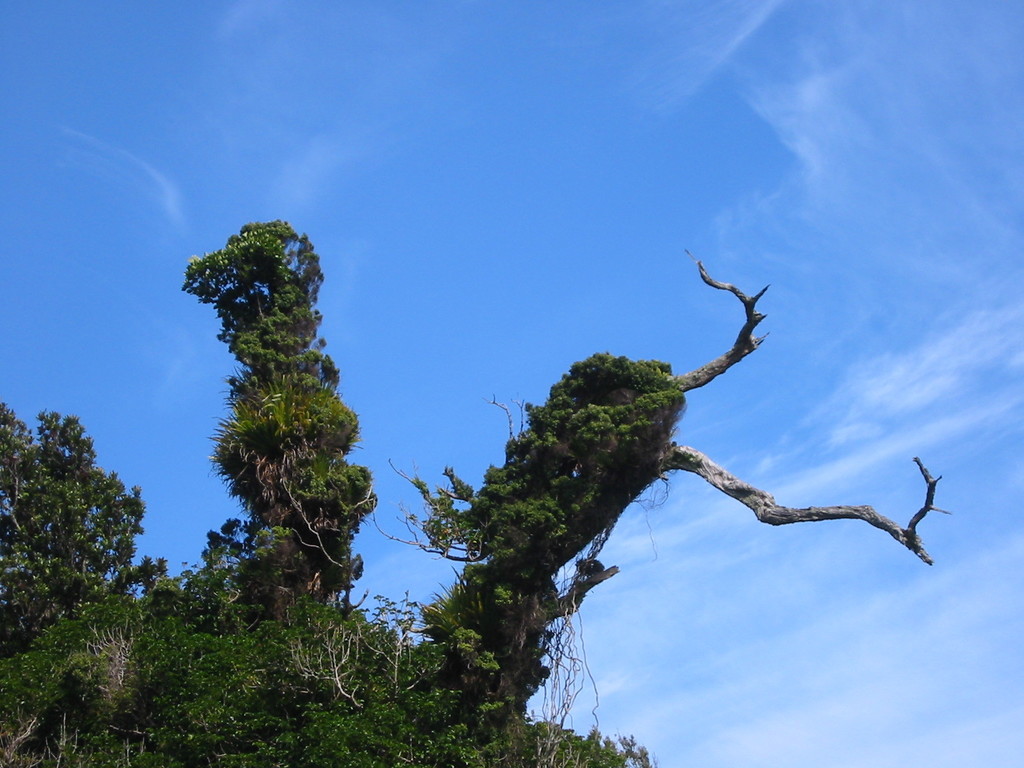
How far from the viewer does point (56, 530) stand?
63.2 ft

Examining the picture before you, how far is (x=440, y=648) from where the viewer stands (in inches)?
625

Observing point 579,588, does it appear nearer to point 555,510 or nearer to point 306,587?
point 555,510

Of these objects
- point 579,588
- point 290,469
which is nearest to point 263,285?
point 290,469

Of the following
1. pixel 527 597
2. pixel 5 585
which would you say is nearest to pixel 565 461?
pixel 527 597

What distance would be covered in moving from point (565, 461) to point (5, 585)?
808cm

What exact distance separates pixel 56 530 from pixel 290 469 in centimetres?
400

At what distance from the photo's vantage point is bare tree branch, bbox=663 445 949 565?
15.8m

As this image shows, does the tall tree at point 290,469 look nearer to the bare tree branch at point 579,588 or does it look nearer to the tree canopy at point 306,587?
the tree canopy at point 306,587

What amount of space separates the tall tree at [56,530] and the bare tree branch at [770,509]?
7.92 meters

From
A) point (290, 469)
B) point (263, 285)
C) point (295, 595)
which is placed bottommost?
point (295, 595)

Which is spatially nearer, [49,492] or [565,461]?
[565,461]

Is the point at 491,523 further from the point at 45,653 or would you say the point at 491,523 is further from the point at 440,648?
the point at 45,653

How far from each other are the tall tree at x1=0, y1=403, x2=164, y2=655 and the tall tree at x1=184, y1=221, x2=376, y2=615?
1.72m

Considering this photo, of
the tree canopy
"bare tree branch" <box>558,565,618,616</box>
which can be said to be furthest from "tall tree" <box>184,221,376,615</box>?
"bare tree branch" <box>558,565,618,616</box>
